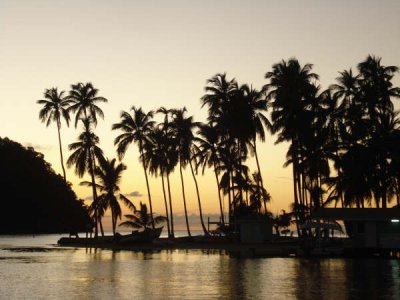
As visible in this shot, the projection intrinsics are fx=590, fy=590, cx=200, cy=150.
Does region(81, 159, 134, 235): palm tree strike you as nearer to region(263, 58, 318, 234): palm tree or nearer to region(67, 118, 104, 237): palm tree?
region(67, 118, 104, 237): palm tree

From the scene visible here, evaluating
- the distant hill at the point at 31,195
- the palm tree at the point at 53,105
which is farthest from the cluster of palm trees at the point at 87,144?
the distant hill at the point at 31,195

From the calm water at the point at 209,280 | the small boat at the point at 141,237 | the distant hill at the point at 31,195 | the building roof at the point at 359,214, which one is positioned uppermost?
the distant hill at the point at 31,195

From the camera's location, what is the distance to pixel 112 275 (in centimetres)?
3747

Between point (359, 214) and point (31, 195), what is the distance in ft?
401

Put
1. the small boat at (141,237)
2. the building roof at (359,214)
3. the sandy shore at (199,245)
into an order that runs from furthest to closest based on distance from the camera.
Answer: the small boat at (141,237)
the sandy shore at (199,245)
the building roof at (359,214)

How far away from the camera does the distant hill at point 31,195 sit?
149m

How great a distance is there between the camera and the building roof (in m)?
49.9

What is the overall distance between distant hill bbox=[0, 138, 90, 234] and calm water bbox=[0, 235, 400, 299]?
337 ft

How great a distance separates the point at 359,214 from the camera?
50.7 metres

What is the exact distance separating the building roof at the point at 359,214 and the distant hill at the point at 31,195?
100 m

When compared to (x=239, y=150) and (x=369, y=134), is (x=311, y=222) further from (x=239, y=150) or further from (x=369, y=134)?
(x=239, y=150)

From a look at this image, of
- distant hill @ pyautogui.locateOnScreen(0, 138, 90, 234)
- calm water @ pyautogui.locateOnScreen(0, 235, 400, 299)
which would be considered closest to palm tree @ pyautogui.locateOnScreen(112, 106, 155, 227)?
calm water @ pyautogui.locateOnScreen(0, 235, 400, 299)

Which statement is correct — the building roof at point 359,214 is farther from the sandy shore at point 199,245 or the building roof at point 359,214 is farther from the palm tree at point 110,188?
the palm tree at point 110,188

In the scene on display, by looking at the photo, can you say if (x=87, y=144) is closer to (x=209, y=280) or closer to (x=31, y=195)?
(x=209, y=280)
